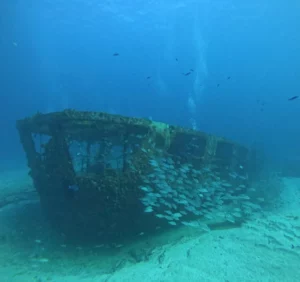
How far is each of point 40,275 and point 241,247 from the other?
5.77 meters

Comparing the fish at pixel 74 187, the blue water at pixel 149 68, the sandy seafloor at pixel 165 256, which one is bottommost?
the sandy seafloor at pixel 165 256

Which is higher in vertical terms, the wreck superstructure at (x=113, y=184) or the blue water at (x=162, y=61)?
the blue water at (x=162, y=61)

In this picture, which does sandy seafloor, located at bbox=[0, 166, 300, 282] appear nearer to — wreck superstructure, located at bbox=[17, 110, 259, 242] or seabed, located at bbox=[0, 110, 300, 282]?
seabed, located at bbox=[0, 110, 300, 282]

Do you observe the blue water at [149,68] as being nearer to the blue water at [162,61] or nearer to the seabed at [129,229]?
the seabed at [129,229]

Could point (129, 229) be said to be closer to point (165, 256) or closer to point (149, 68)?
point (165, 256)

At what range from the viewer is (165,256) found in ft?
22.3

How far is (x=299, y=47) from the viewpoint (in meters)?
96.2

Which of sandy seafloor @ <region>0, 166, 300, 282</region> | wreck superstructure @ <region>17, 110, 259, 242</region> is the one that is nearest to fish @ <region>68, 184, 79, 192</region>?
wreck superstructure @ <region>17, 110, 259, 242</region>

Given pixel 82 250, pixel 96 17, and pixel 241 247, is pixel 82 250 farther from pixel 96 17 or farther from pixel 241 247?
pixel 96 17

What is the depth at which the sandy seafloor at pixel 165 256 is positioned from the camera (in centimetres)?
598

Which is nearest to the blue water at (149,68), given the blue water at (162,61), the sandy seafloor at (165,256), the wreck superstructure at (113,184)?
the sandy seafloor at (165,256)

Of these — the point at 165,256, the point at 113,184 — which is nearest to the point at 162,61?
the point at 113,184

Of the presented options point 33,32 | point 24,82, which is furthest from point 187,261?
point 24,82

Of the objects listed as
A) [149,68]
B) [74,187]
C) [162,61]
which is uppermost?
[162,61]
